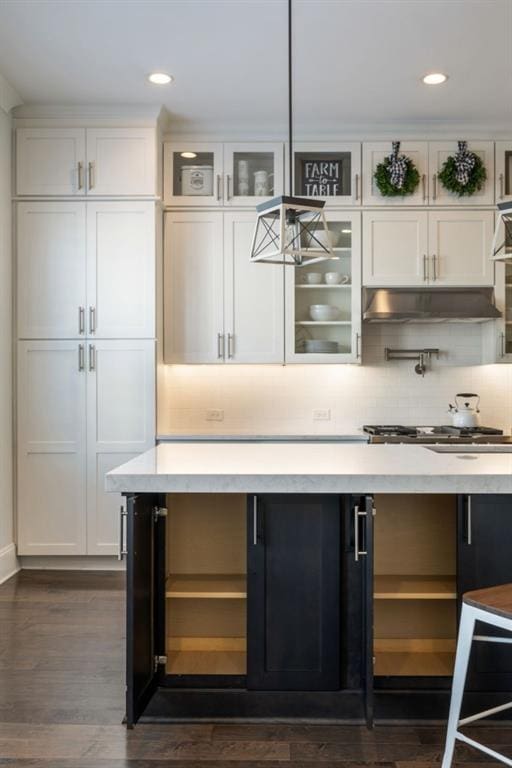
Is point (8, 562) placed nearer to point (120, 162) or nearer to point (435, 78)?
point (120, 162)

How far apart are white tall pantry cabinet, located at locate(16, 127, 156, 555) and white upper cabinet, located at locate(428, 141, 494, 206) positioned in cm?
193

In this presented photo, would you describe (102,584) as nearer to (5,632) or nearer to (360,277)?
(5,632)

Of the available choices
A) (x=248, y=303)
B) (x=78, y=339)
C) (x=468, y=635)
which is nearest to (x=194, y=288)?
(x=248, y=303)

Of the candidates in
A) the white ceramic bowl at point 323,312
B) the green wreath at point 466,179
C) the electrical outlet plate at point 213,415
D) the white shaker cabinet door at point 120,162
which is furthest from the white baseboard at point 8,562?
the green wreath at point 466,179

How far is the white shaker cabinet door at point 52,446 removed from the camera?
4230mm

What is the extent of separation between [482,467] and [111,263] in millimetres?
2802

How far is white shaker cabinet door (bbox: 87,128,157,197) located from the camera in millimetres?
4234

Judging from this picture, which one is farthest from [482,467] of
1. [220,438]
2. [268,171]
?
[268,171]

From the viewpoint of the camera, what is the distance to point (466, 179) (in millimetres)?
4418

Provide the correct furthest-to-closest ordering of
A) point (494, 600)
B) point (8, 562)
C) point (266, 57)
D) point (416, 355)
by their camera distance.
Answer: point (416, 355), point (8, 562), point (266, 57), point (494, 600)

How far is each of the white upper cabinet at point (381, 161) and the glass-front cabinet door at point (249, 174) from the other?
1.98ft

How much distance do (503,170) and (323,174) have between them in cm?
125

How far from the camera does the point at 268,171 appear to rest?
456cm

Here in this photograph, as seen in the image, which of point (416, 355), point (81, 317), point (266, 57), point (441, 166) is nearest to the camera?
point (266, 57)
